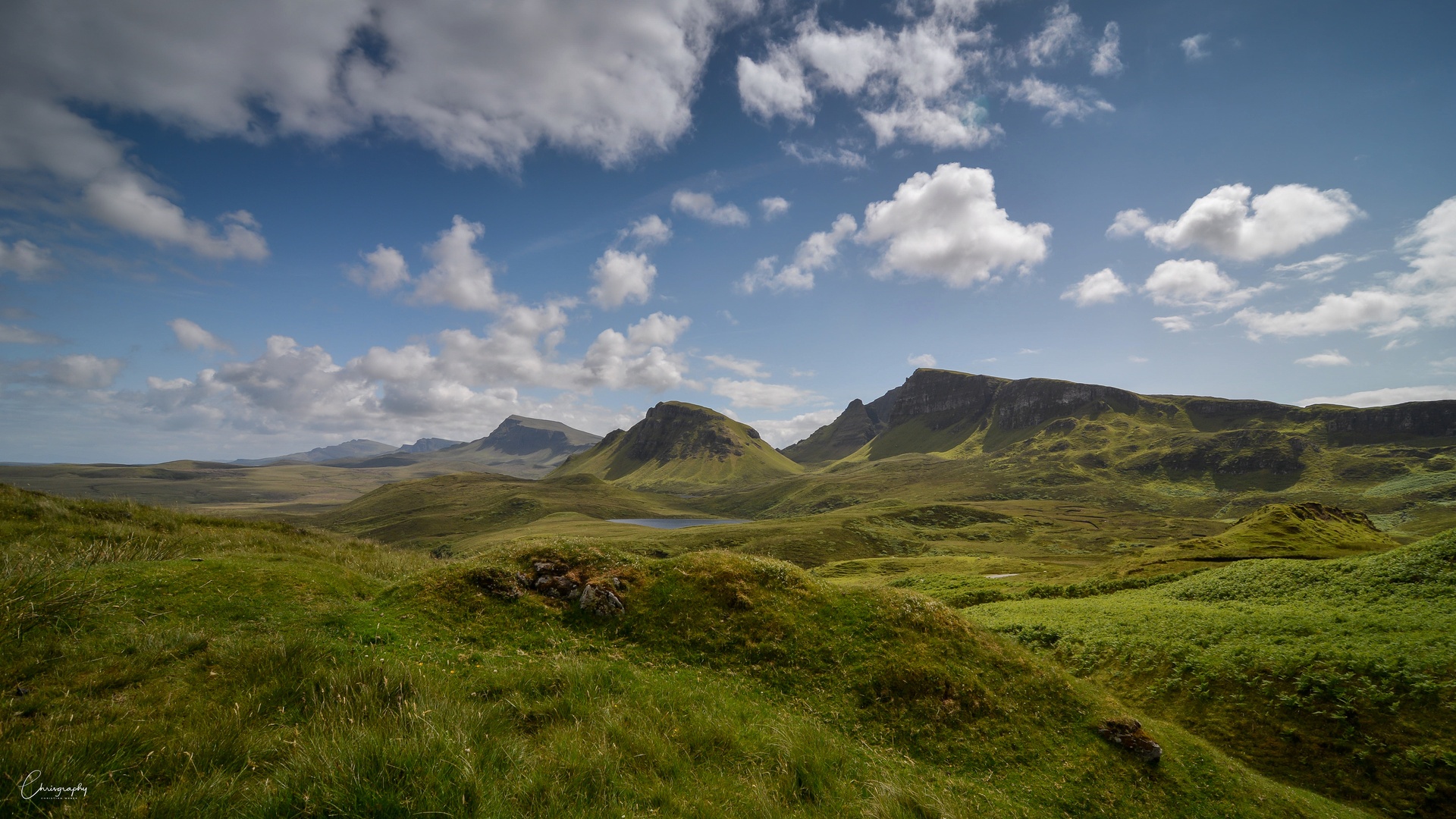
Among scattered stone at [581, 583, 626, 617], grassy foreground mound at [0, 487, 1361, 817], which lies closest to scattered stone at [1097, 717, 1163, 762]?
grassy foreground mound at [0, 487, 1361, 817]

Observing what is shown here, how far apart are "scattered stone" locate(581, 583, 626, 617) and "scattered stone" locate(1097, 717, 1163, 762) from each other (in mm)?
13278

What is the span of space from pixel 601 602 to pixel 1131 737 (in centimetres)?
1446

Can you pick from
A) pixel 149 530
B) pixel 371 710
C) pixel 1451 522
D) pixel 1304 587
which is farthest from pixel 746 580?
pixel 1451 522

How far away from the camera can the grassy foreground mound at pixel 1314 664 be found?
547 inches

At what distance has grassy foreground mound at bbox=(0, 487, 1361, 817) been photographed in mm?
5547

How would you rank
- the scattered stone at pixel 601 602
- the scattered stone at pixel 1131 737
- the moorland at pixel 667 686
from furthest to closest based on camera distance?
the scattered stone at pixel 601 602
the scattered stone at pixel 1131 737
the moorland at pixel 667 686

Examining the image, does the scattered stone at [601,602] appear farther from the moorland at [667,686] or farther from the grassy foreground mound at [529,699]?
the grassy foreground mound at [529,699]

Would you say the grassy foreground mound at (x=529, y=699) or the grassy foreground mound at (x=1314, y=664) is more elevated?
the grassy foreground mound at (x=529, y=699)

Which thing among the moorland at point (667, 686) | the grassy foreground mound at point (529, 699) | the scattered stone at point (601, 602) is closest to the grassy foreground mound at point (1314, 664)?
the moorland at point (667, 686)

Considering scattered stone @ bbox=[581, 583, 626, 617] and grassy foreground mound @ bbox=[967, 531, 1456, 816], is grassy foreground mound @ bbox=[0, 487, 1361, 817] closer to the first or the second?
scattered stone @ bbox=[581, 583, 626, 617]

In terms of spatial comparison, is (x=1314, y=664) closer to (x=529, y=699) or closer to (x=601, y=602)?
(x=601, y=602)

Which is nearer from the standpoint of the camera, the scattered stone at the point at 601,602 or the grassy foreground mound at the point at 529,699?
the grassy foreground mound at the point at 529,699

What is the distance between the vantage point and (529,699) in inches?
378

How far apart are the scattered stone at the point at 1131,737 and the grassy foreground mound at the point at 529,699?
241 mm
